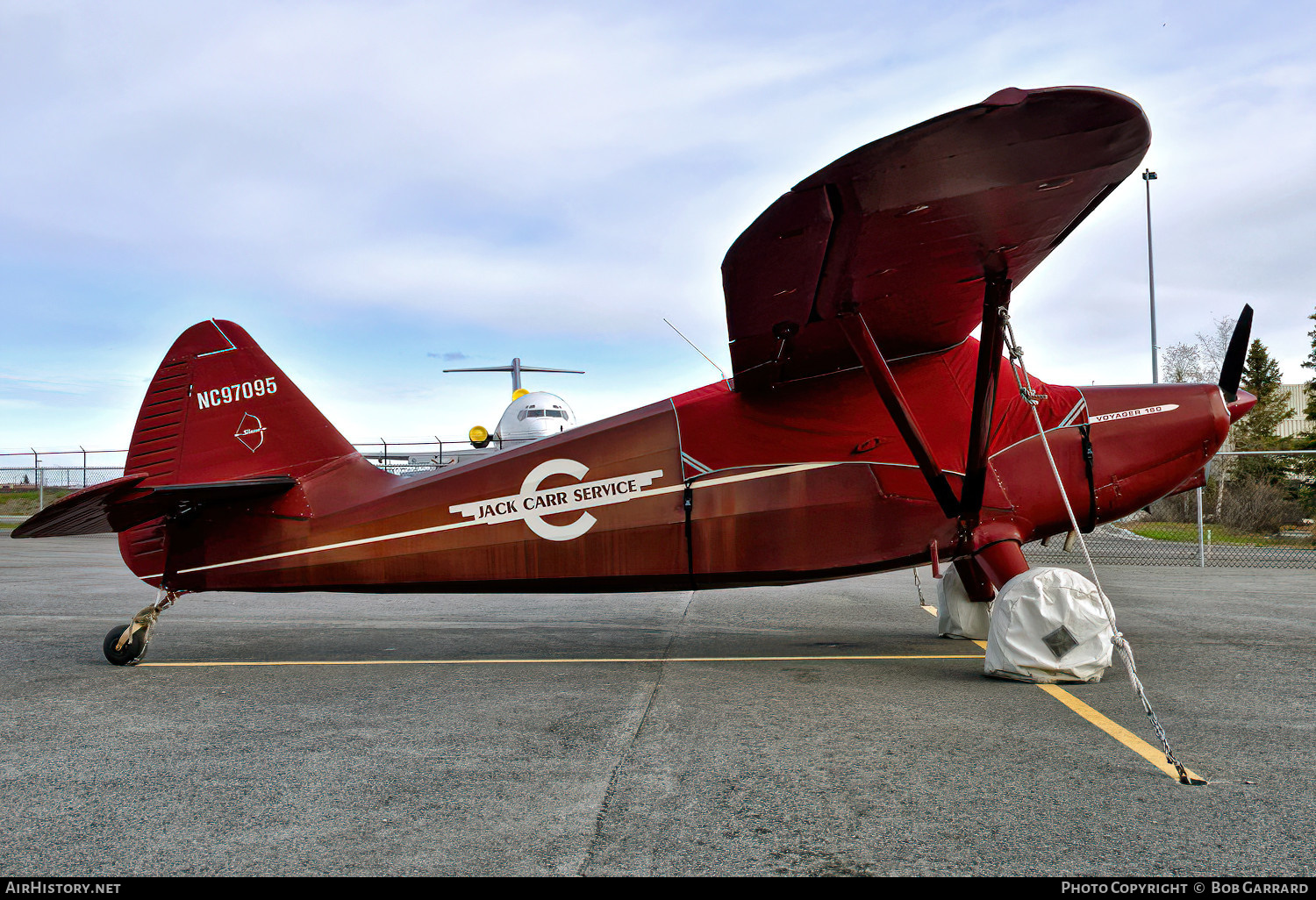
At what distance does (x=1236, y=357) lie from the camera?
243 inches

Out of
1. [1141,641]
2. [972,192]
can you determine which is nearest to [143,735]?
[972,192]

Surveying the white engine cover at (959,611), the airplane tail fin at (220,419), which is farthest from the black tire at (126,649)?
the white engine cover at (959,611)

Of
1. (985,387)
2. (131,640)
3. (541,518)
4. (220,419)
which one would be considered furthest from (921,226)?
(131,640)

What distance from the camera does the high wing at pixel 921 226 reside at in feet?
12.0

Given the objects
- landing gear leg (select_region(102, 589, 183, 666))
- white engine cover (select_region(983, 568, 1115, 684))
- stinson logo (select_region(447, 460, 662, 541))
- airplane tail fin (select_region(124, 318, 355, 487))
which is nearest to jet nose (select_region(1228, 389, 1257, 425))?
white engine cover (select_region(983, 568, 1115, 684))

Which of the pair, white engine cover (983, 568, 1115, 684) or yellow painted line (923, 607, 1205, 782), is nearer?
yellow painted line (923, 607, 1205, 782)

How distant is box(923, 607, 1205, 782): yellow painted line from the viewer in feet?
10.9

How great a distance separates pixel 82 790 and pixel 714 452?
4001mm

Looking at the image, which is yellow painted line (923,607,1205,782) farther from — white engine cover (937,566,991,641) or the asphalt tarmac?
white engine cover (937,566,991,641)

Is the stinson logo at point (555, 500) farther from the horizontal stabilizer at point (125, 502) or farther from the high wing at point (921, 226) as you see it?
the horizontal stabilizer at point (125, 502)

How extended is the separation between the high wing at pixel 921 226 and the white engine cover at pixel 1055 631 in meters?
1.89

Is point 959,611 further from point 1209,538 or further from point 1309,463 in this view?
point 1309,463

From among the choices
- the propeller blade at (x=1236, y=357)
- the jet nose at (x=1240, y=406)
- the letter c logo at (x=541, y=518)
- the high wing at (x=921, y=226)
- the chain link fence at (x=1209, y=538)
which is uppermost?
the high wing at (x=921, y=226)

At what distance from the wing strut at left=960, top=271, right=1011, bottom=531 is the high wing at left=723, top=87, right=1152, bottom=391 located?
140mm
